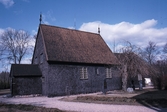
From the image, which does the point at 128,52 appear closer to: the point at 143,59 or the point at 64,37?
the point at 143,59

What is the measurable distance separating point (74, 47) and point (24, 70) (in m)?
8.27

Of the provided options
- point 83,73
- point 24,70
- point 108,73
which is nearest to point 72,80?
point 83,73

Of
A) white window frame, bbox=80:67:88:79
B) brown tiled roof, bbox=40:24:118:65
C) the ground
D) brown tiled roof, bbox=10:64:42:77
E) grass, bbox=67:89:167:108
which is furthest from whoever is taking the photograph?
white window frame, bbox=80:67:88:79

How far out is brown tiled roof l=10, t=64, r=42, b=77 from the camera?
962 inches

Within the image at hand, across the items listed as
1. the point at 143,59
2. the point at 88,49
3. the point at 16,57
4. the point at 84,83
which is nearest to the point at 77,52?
the point at 88,49

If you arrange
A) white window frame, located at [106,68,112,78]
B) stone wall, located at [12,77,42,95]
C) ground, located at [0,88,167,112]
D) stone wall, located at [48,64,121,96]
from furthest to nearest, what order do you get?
1. white window frame, located at [106,68,112,78]
2. stone wall, located at [12,77,42,95]
3. stone wall, located at [48,64,121,96]
4. ground, located at [0,88,167,112]

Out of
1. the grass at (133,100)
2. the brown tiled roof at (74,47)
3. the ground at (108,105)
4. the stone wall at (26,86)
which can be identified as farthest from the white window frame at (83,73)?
the ground at (108,105)

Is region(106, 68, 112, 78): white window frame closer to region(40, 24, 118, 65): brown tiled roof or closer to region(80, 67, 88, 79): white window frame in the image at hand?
region(40, 24, 118, 65): brown tiled roof

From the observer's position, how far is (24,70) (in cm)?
2533

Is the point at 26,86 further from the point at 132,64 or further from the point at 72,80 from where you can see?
the point at 132,64

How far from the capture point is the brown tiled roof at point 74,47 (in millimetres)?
25391

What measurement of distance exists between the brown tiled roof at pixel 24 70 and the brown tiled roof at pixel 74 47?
3933mm

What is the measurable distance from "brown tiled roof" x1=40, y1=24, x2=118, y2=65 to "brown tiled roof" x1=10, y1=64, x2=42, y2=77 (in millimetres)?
3933

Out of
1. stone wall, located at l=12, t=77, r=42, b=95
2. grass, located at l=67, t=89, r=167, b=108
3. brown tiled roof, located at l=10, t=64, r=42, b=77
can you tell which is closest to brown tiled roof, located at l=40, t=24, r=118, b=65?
brown tiled roof, located at l=10, t=64, r=42, b=77
